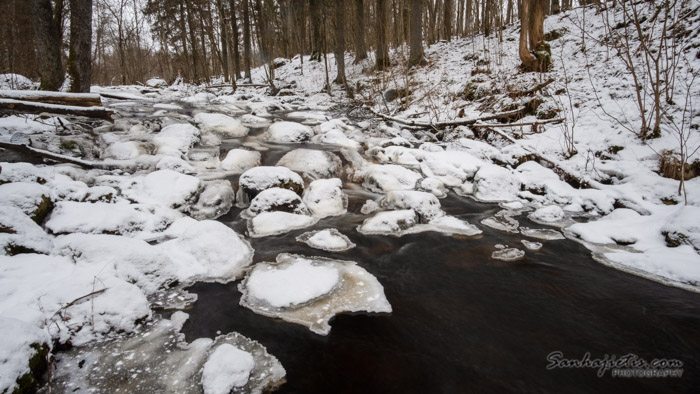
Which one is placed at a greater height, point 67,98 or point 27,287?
point 67,98

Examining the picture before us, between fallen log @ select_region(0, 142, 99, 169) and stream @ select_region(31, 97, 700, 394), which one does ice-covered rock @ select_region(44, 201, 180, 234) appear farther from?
fallen log @ select_region(0, 142, 99, 169)

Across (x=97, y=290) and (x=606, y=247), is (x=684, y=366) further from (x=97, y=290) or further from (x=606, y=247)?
(x=97, y=290)

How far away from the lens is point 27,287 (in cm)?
237

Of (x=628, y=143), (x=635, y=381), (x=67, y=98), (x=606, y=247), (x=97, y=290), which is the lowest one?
(x=635, y=381)

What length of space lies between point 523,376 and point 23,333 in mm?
3201

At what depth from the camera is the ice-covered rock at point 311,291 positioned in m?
2.68

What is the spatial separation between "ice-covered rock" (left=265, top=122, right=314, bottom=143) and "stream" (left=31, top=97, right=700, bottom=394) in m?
4.40

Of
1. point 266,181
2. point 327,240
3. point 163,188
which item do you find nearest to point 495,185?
point 327,240

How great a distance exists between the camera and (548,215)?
4.60 meters

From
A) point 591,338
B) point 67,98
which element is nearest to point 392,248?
point 591,338

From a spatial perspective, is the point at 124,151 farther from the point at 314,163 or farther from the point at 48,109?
the point at 314,163

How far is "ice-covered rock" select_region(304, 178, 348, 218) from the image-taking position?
477 centimetres

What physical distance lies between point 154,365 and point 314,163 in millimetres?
4450

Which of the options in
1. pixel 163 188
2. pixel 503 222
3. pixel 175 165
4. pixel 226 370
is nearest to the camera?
pixel 226 370
